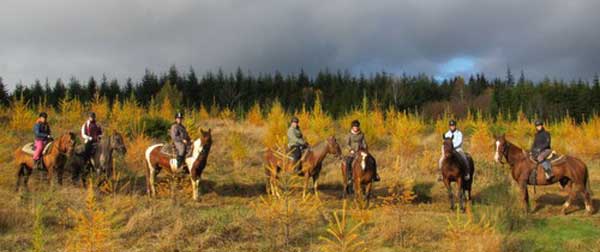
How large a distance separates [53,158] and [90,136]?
107 cm

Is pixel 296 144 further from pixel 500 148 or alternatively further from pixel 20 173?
pixel 20 173

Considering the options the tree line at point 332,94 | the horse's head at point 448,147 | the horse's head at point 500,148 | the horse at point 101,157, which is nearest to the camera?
the horse's head at point 448,147

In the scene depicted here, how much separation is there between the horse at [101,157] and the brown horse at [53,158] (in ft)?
1.89

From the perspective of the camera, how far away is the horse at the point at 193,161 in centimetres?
1111

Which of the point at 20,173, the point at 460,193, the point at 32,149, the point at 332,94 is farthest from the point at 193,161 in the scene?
the point at 332,94

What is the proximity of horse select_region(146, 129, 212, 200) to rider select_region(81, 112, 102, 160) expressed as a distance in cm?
145

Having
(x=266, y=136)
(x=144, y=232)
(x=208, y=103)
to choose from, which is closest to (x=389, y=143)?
(x=266, y=136)

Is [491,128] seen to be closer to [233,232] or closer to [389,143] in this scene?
[389,143]

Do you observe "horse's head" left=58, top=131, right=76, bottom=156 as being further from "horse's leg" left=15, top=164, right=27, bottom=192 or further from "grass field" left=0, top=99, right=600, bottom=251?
"horse's leg" left=15, top=164, right=27, bottom=192

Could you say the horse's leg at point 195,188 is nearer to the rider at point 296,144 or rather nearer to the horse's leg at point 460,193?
the rider at point 296,144

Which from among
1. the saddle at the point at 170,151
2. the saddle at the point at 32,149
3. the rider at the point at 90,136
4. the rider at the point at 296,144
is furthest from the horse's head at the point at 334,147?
the saddle at the point at 32,149

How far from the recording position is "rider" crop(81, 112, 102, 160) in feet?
39.2

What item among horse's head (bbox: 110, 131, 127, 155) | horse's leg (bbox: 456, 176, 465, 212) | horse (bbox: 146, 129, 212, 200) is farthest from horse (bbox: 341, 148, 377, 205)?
horse's head (bbox: 110, 131, 127, 155)

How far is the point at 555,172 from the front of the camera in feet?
34.1
